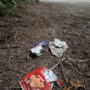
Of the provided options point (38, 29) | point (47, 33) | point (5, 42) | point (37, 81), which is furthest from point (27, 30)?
point (37, 81)

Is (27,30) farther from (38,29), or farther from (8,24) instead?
(8,24)

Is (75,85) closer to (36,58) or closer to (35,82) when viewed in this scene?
(35,82)

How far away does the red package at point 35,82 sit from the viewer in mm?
835

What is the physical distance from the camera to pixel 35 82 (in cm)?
87

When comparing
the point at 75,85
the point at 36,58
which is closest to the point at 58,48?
the point at 36,58

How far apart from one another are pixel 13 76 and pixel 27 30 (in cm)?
112

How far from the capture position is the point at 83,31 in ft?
6.49

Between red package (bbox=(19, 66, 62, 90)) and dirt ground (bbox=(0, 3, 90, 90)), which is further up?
dirt ground (bbox=(0, 3, 90, 90))

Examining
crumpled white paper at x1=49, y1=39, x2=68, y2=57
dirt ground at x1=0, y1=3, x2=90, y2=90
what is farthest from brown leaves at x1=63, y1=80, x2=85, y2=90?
crumpled white paper at x1=49, y1=39, x2=68, y2=57

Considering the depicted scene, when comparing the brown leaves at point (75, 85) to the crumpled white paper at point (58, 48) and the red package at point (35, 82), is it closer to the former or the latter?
the red package at point (35, 82)

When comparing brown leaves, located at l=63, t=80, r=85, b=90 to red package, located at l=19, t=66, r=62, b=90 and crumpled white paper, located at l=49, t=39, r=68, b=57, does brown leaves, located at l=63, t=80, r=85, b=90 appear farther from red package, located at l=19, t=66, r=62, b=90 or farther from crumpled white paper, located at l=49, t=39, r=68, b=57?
crumpled white paper, located at l=49, t=39, r=68, b=57

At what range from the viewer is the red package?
835 millimetres

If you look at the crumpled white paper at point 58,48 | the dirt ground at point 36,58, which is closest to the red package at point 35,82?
the dirt ground at point 36,58

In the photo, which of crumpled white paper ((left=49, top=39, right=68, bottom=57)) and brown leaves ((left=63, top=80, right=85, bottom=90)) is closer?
brown leaves ((left=63, top=80, right=85, bottom=90))
